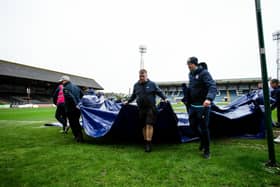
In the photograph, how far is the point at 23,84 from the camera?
106 feet

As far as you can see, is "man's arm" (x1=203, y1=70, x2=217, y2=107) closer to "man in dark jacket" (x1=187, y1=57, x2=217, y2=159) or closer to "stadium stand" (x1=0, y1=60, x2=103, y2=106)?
"man in dark jacket" (x1=187, y1=57, x2=217, y2=159)

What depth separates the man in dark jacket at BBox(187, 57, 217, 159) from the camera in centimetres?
260

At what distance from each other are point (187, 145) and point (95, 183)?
6.76ft

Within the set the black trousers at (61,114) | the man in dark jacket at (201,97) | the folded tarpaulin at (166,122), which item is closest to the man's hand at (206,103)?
the man in dark jacket at (201,97)

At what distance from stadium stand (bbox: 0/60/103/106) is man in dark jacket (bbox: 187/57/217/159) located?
2799 centimetres

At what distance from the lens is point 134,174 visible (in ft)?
6.86

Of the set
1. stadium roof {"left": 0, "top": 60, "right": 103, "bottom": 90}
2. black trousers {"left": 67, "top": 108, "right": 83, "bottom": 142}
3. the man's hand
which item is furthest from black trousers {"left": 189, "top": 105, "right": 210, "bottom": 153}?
stadium roof {"left": 0, "top": 60, "right": 103, "bottom": 90}

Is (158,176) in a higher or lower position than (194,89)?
lower

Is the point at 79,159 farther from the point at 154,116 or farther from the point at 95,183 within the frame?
the point at 154,116

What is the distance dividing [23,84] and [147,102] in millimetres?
36603

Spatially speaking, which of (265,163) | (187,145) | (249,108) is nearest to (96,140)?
(187,145)

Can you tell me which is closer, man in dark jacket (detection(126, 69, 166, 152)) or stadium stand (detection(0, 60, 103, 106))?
man in dark jacket (detection(126, 69, 166, 152))

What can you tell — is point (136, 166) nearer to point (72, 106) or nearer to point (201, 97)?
point (201, 97)

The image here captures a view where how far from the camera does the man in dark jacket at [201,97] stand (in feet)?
8.52
